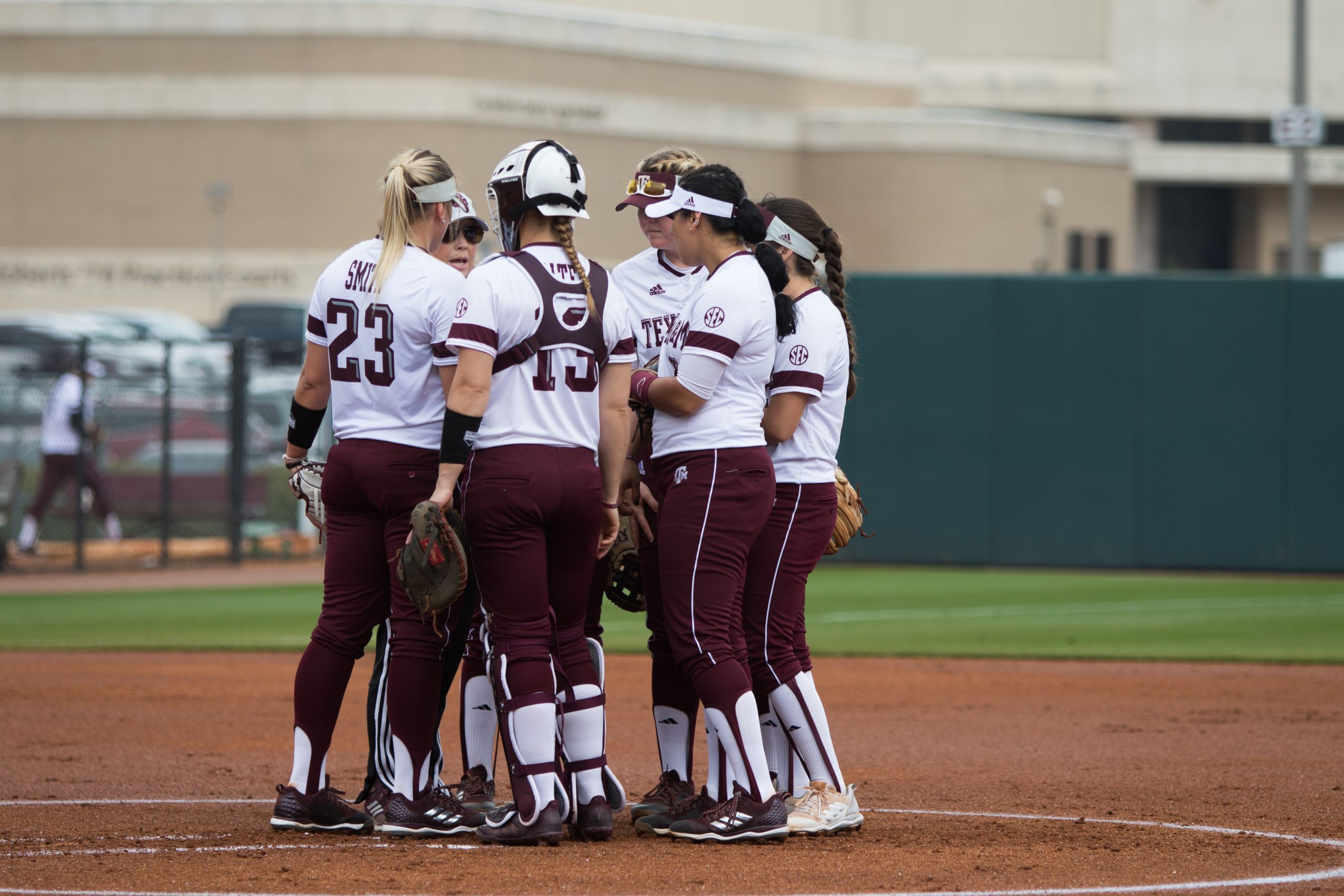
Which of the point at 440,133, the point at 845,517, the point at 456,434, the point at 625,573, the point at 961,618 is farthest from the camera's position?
the point at 440,133

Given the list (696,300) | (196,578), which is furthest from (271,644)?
(696,300)

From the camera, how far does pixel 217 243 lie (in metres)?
42.4

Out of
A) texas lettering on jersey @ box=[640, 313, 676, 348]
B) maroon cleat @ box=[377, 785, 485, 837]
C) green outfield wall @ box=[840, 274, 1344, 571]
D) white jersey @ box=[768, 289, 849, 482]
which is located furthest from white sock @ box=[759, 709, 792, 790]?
green outfield wall @ box=[840, 274, 1344, 571]

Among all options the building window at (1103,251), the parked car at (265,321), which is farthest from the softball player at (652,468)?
the building window at (1103,251)

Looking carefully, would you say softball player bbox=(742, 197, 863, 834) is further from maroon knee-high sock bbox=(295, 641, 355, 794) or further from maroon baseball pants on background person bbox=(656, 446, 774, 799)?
maroon knee-high sock bbox=(295, 641, 355, 794)

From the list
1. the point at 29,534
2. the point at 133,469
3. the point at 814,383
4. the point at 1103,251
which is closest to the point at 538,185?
the point at 814,383

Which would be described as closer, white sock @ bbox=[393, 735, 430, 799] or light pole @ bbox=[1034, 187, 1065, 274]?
white sock @ bbox=[393, 735, 430, 799]

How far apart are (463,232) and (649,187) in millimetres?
825

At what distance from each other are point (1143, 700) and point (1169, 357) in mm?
8221

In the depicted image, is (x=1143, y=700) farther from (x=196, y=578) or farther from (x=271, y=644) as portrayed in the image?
(x=196, y=578)

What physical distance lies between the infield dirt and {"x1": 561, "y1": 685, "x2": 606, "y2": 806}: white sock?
207 mm

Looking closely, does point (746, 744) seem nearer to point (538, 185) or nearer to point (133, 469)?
point (538, 185)

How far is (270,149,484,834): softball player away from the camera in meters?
5.46

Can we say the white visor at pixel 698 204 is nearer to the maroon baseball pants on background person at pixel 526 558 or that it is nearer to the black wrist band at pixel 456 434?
the maroon baseball pants on background person at pixel 526 558
